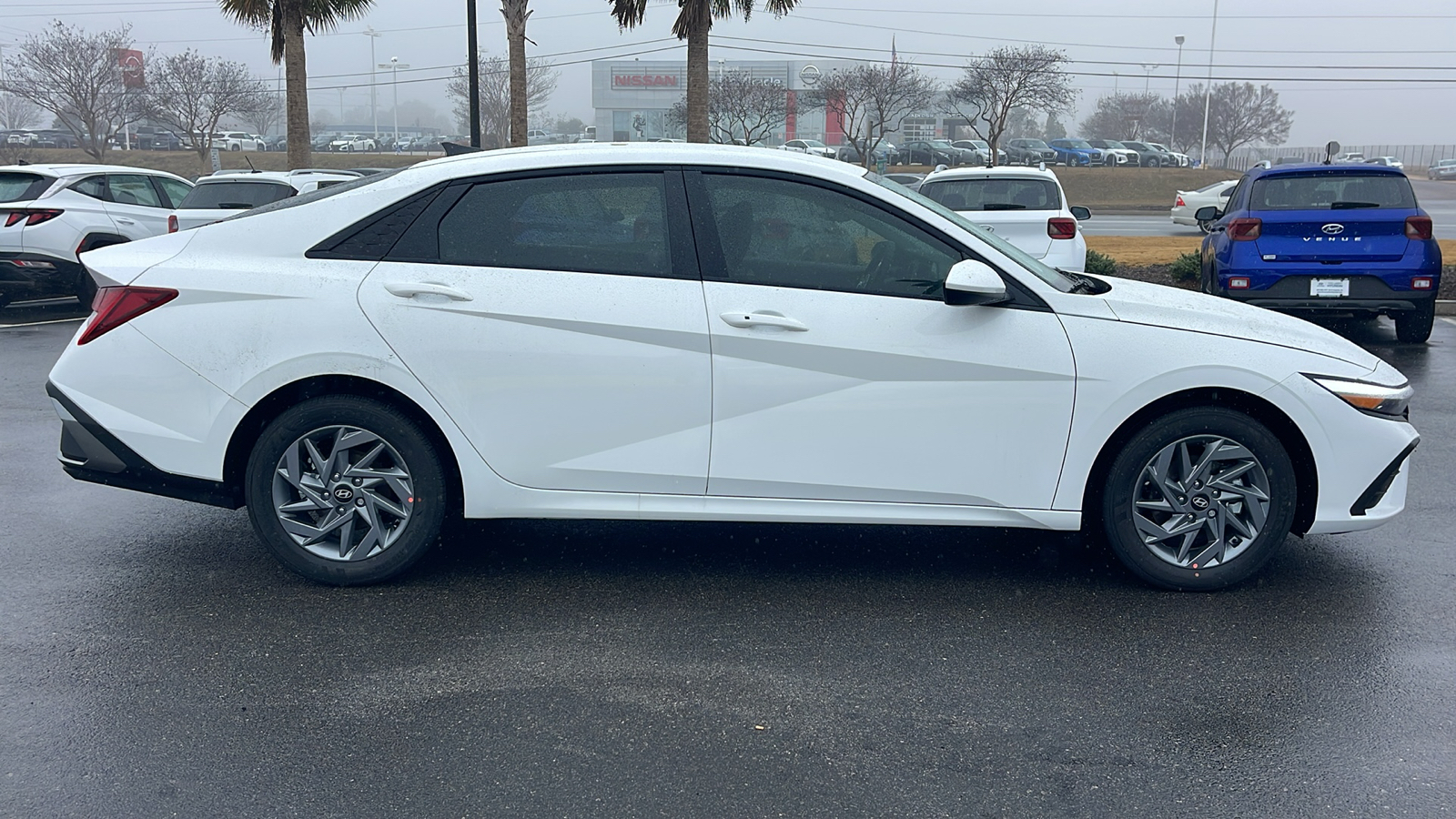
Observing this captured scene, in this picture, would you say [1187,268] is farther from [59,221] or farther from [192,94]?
[192,94]

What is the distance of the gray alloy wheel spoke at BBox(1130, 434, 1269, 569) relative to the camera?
4484 millimetres

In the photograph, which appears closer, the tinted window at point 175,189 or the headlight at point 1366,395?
the headlight at point 1366,395

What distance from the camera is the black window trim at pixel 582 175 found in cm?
450

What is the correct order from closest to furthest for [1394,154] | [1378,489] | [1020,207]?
1. [1378,489]
2. [1020,207]
3. [1394,154]

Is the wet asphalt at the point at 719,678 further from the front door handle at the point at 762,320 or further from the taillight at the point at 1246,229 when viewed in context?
the taillight at the point at 1246,229

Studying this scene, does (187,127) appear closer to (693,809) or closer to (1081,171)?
(1081,171)

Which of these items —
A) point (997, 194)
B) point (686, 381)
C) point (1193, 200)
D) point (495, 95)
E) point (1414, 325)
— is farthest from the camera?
point (495, 95)

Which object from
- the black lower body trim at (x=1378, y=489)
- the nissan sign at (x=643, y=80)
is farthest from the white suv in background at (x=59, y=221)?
the nissan sign at (x=643, y=80)

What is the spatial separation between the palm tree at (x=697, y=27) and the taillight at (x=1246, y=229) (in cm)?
902

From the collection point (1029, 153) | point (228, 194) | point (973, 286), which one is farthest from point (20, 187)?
point (1029, 153)

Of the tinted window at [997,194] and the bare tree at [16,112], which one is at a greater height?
the bare tree at [16,112]

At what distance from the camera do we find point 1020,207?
39.5 feet

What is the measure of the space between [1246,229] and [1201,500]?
22.1 ft

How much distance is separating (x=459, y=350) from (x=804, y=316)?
4.20 ft
